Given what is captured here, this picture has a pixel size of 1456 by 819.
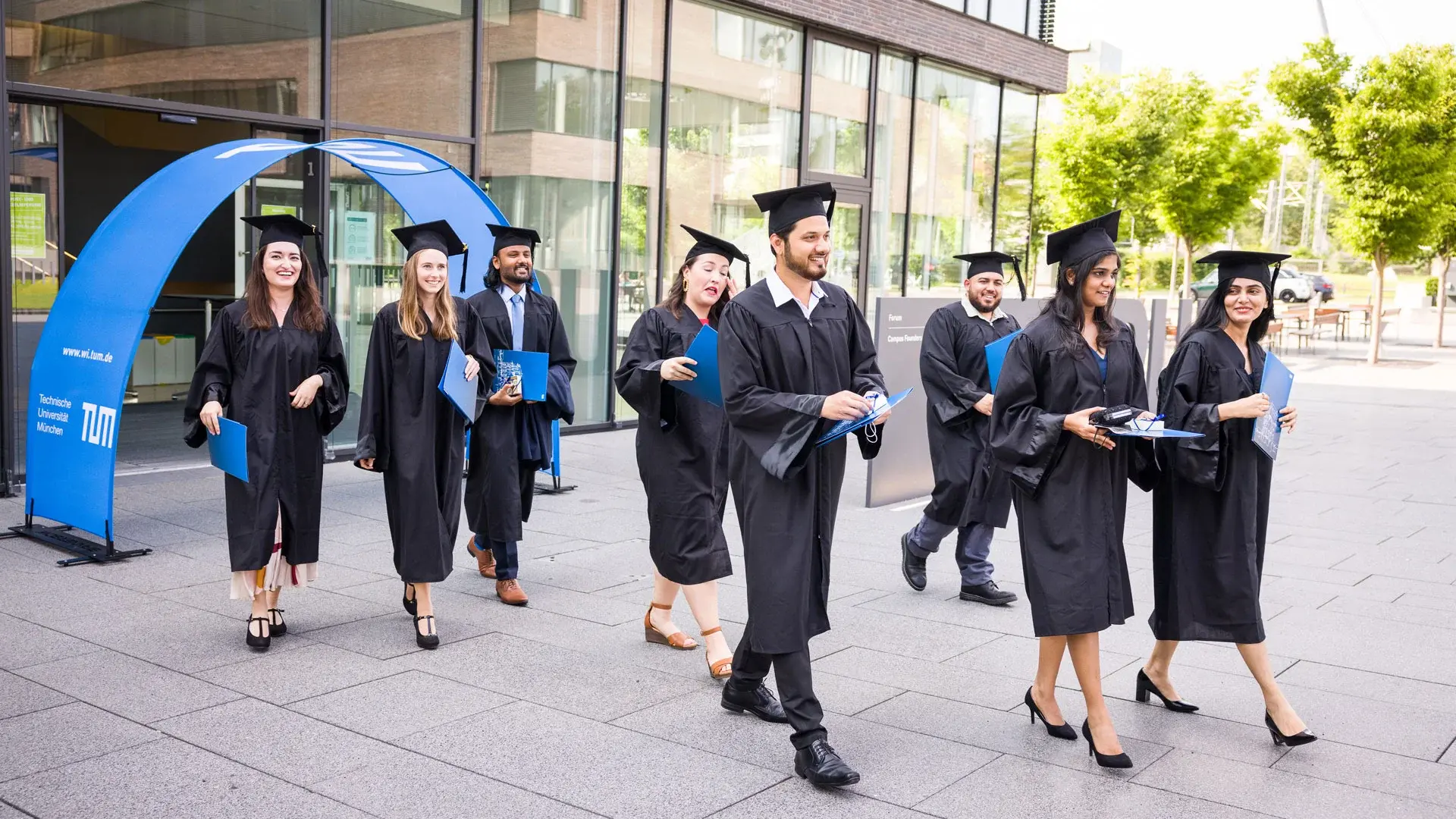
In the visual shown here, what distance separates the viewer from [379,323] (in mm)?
5906

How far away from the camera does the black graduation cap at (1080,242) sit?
4633 millimetres

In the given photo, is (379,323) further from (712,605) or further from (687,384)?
(712,605)

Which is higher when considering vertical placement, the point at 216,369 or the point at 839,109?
the point at 839,109

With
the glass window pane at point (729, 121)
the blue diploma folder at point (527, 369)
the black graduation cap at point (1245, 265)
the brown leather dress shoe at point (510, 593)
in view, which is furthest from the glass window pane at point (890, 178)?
the black graduation cap at point (1245, 265)

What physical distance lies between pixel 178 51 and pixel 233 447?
5443 millimetres

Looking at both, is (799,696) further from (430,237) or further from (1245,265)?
(430,237)

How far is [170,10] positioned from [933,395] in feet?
22.1

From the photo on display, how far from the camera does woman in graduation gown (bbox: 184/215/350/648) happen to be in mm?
→ 5766

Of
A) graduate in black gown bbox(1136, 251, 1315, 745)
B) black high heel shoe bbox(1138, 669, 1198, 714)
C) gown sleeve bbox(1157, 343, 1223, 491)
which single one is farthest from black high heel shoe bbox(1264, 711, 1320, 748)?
gown sleeve bbox(1157, 343, 1223, 491)

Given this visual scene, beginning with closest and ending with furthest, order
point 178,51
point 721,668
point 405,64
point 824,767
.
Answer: point 824,767 < point 721,668 < point 178,51 < point 405,64

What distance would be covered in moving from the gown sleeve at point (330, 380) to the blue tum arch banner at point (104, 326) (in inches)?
49.7

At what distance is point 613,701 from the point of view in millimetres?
5176

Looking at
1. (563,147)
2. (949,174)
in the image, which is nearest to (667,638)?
(563,147)

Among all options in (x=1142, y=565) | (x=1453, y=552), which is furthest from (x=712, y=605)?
(x=1453, y=552)
